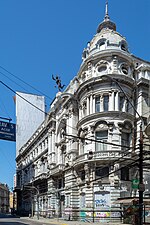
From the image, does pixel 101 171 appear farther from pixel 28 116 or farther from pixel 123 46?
pixel 28 116

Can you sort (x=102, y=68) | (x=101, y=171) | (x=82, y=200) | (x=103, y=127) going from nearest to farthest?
1. (x=101, y=171)
2. (x=103, y=127)
3. (x=82, y=200)
4. (x=102, y=68)

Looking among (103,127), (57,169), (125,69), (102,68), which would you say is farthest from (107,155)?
(57,169)

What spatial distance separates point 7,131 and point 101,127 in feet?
62.5

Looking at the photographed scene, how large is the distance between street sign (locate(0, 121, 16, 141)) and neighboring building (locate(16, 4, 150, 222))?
13.7 metres

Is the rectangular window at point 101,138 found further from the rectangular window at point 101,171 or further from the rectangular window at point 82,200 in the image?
the rectangular window at point 82,200

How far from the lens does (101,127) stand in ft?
Answer: 137

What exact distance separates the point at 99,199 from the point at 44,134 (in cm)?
2835

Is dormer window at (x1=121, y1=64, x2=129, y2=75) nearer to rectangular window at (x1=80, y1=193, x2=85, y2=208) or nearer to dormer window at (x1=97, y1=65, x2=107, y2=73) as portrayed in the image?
dormer window at (x1=97, y1=65, x2=107, y2=73)

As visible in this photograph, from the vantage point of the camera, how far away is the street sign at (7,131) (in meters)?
24.3

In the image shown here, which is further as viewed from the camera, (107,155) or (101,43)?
(101,43)

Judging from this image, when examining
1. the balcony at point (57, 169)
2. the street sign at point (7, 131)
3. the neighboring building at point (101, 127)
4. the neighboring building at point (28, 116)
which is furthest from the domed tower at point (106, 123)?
the neighboring building at point (28, 116)

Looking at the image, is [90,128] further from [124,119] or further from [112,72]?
[112,72]

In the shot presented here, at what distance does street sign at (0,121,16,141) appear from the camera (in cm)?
2434

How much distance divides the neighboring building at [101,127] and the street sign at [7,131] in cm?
1371
